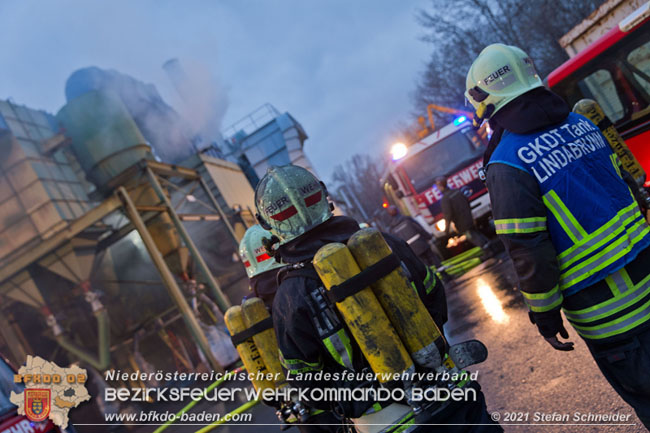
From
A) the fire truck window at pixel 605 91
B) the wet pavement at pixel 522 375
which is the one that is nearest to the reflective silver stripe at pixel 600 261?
the wet pavement at pixel 522 375

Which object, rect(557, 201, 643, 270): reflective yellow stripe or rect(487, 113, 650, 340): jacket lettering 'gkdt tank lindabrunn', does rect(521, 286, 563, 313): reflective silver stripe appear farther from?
Result: rect(557, 201, 643, 270): reflective yellow stripe

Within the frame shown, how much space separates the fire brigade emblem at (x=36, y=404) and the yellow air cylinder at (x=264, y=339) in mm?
1831

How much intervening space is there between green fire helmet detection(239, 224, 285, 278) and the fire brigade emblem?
179 centimetres

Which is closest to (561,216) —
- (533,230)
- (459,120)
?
(533,230)

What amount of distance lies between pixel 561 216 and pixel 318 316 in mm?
1110

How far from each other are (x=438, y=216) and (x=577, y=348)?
19.3 feet

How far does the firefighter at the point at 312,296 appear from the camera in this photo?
1.74m

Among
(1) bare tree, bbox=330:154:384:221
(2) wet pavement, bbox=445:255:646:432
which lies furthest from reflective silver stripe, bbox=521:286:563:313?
(1) bare tree, bbox=330:154:384:221

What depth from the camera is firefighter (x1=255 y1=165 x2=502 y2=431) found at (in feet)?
5.72

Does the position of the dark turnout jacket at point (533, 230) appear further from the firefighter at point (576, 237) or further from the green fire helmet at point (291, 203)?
the green fire helmet at point (291, 203)

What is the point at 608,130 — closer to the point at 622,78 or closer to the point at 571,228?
the point at 622,78

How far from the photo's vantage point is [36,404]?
3.18 meters

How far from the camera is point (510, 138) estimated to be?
193 cm

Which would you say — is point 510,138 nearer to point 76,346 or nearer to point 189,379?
point 189,379
